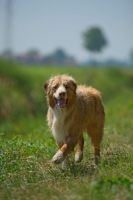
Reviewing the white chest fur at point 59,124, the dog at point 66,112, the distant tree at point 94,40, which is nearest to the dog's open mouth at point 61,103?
the dog at point 66,112

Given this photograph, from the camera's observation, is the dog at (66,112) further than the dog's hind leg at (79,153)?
No

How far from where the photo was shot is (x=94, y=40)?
3760 inches

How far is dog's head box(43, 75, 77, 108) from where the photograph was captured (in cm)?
914

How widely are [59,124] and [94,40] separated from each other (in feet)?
285

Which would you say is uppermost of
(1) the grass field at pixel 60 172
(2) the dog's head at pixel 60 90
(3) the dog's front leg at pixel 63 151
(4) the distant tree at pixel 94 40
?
(4) the distant tree at pixel 94 40

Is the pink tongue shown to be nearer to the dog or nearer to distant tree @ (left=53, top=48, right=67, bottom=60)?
the dog

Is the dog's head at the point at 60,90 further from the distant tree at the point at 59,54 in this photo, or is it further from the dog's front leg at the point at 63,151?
the distant tree at the point at 59,54

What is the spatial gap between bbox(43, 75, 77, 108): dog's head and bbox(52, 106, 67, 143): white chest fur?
0.15 metres

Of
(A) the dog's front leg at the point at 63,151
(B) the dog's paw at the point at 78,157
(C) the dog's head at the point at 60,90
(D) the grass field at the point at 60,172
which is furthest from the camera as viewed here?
(B) the dog's paw at the point at 78,157

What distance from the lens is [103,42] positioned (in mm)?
95812

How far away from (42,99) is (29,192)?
21559 mm

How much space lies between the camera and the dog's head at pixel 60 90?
9.14 metres

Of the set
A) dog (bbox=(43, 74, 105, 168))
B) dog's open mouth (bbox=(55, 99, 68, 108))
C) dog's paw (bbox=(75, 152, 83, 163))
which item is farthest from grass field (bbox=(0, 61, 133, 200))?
dog's open mouth (bbox=(55, 99, 68, 108))

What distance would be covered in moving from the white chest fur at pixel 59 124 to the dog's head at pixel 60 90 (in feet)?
0.48
